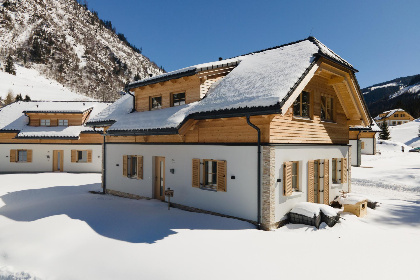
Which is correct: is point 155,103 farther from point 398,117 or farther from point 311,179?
point 398,117

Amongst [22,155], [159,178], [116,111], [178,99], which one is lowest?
[159,178]

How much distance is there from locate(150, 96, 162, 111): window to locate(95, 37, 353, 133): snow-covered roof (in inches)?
24.7

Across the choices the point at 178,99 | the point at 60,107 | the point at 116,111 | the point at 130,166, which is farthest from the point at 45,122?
the point at 178,99

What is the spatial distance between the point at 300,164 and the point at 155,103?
25.8ft

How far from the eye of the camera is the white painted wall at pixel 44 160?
24.2 m

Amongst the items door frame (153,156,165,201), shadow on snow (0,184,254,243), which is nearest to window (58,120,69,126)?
shadow on snow (0,184,254,243)

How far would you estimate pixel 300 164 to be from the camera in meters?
9.69

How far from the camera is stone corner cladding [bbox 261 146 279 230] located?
26.7 feet

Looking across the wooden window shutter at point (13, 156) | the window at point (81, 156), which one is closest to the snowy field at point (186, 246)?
the window at point (81, 156)

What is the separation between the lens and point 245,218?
8.68m

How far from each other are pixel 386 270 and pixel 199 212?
20.1 ft

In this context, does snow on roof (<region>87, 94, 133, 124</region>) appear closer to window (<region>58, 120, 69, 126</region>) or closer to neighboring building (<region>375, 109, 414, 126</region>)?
window (<region>58, 120, 69, 126</region>)

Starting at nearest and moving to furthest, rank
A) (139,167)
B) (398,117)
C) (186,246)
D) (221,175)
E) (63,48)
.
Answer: (186,246), (221,175), (139,167), (398,117), (63,48)

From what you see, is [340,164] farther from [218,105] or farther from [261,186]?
[218,105]
